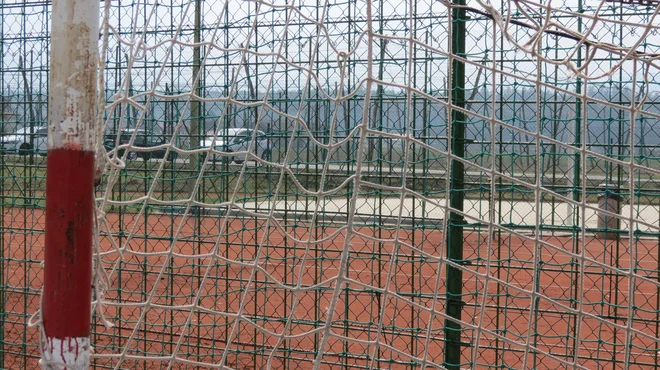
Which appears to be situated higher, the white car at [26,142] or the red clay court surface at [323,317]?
the white car at [26,142]

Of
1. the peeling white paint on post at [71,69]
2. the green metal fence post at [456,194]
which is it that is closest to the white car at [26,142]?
the green metal fence post at [456,194]

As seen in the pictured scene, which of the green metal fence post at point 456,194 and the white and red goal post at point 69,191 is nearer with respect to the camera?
the white and red goal post at point 69,191

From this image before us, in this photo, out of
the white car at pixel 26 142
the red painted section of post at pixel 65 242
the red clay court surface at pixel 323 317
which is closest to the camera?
the red painted section of post at pixel 65 242

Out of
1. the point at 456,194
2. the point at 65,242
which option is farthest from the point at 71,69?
the point at 456,194

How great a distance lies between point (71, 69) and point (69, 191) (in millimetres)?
297

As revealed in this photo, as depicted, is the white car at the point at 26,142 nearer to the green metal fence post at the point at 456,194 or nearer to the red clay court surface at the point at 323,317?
the red clay court surface at the point at 323,317

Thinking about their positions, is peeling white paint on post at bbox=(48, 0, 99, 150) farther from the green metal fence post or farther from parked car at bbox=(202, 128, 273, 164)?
parked car at bbox=(202, 128, 273, 164)

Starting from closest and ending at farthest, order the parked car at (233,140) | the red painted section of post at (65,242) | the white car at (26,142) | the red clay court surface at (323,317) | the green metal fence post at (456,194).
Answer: the red painted section of post at (65,242) → the red clay court surface at (323,317) → the green metal fence post at (456,194) → the parked car at (233,140) → the white car at (26,142)

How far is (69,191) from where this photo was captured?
179 centimetres

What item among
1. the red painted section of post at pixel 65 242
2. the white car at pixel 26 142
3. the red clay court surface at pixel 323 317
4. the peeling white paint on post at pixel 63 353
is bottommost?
the red clay court surface at pixel 323 317

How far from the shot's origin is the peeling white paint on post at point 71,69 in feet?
5.94

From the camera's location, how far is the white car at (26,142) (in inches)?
191

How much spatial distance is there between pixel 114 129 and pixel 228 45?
106 centimetres

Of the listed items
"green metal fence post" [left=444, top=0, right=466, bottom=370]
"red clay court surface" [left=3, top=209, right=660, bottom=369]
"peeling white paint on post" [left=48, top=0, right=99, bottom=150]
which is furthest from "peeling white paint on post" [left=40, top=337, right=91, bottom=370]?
"green metal fence post" [left=444, top=0, right=466, bottom=370]
